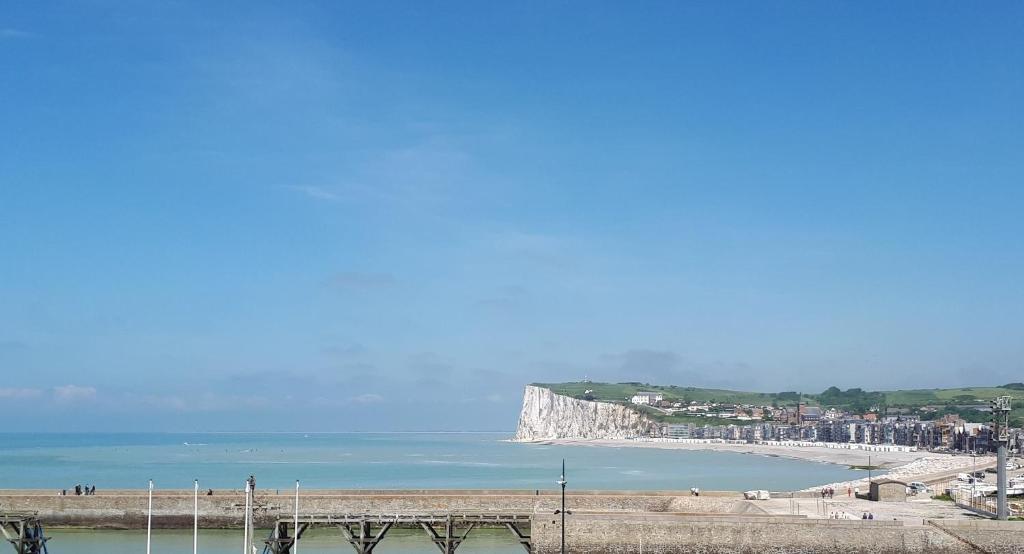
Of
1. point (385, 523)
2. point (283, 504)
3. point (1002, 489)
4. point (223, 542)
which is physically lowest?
point (223, 542)

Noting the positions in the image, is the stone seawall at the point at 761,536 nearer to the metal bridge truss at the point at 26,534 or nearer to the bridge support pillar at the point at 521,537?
the bridge support pillar at the point at 521,537

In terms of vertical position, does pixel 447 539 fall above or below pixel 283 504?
above

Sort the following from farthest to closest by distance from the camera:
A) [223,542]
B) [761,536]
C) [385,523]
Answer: [223,542] → [385,523] → [761,536]

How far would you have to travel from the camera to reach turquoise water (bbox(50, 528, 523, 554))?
154 ft

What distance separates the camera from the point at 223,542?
49531 mm

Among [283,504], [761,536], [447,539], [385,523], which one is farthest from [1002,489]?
[283,504]

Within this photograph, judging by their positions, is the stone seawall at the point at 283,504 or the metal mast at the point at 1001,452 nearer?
the metal mast at the point at 1001,452

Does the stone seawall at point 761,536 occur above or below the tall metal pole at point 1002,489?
below

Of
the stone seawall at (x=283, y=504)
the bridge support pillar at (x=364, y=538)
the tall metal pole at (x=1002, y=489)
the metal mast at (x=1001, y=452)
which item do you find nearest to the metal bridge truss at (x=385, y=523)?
the bridge support pillar at (x=364, y=538)

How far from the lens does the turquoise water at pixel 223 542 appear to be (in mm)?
47062

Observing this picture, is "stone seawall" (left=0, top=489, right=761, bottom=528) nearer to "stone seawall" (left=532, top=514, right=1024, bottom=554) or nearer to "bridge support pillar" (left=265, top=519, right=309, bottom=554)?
"stone seawall" (left=532, top=514, right=1024, bottom=554)

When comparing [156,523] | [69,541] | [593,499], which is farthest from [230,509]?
[593,499]

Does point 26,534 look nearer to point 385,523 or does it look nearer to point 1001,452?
point 385,523

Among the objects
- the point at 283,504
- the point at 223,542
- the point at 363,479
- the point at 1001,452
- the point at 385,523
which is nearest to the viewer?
the point at 385,523
